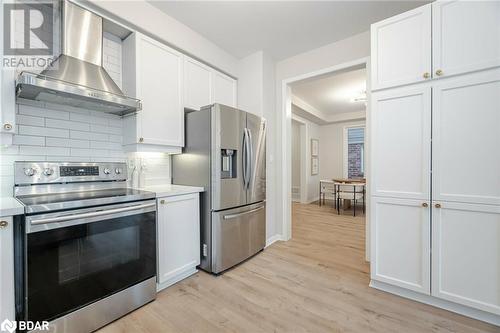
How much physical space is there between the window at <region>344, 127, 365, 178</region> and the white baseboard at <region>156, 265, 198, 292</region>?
6.16m

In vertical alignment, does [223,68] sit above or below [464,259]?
above

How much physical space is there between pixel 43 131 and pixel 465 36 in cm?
338

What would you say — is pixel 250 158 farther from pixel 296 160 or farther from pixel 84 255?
pixel 296 160

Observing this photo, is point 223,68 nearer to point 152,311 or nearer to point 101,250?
point 101,250

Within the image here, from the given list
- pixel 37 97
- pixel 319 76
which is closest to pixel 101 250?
pixel 37 97

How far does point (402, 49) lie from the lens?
184 cm

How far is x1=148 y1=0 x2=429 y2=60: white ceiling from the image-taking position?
2189 millimetres

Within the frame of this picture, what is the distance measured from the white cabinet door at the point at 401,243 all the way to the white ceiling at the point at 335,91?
2.32m

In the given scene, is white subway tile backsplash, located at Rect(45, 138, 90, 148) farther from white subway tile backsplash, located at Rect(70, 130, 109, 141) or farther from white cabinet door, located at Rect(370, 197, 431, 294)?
white cabinet door, located at Rect(370, 197, 431, 294)

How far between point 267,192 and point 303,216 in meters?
2.11

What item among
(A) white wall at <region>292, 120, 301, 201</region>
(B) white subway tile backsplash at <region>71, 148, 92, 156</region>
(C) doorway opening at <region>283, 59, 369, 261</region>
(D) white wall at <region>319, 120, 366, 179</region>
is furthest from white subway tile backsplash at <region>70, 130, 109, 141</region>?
(D) white wall at <region>319, 120, 366, 179</region>

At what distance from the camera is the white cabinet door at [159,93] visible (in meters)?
2.12

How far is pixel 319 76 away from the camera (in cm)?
303

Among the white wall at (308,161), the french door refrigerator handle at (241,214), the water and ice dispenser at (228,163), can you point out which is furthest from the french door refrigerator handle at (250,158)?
the white wall at (308,161)
